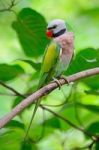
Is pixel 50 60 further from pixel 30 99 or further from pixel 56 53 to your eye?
pixel 30 99

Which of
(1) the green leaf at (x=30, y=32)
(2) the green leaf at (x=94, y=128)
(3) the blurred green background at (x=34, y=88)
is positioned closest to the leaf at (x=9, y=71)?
(3) the blurred green background at (x=34, y=88)

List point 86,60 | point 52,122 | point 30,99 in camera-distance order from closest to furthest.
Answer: point 30,99 → point 86,60 → point 52,122

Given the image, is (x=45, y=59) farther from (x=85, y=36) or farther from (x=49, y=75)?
(x=85, y=36)

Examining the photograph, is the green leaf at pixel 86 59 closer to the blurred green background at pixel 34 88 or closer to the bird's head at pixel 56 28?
the blurred green background at pixel 34 88

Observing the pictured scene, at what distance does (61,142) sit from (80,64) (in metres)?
0.26

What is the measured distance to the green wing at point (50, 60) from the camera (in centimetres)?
145

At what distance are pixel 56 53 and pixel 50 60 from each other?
0.03 metres

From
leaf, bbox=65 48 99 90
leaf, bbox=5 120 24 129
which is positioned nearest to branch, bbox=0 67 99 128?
leaf, bbox=65 48 99 90

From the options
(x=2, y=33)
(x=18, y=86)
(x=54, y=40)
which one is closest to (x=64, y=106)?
(x=54, y=40)

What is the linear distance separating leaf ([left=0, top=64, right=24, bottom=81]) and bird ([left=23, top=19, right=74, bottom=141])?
2.9 inches

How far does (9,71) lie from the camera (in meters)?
1.38

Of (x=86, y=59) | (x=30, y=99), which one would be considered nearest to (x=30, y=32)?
(x=86, y=59)

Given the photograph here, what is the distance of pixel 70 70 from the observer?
1.40m

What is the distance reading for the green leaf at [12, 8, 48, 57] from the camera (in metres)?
1.46
